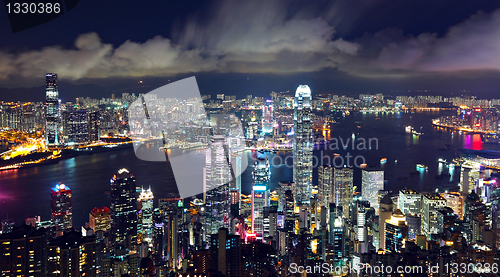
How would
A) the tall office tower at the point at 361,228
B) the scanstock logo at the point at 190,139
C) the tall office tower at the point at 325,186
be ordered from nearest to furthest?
the tall office tower at the point at 361,228
the scanstock logo at the point at 190,139
the tall office tower at the point at 325,186

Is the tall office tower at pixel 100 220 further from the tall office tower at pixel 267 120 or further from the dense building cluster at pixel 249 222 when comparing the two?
the tall office tower at pixel 267 120

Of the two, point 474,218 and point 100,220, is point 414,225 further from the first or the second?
point 100,220

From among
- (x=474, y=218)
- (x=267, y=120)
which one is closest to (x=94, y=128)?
(x=267, y=120)

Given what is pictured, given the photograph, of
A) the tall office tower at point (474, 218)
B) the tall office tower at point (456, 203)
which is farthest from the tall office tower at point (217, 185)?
the tall office tower at point (456, 203)

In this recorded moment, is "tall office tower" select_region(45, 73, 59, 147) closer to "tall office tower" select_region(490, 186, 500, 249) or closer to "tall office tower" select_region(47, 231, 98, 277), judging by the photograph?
"tall office tower" select_region(47, 231, 98, 277)

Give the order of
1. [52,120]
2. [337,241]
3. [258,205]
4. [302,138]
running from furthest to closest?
[52,120] → [302,138] → [258,205] → [337,241]

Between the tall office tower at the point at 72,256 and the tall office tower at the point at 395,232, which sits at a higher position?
the tall office tower at the point at 72,256

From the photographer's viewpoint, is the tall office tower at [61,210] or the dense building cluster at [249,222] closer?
the dense building cluster at [249,222]
